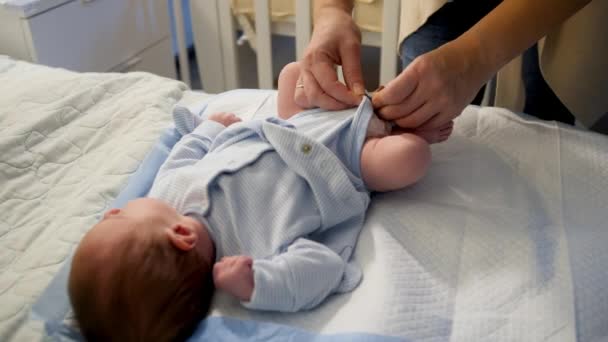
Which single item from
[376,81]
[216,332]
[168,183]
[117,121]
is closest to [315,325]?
[216,332]

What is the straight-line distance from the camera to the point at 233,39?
5.98ft

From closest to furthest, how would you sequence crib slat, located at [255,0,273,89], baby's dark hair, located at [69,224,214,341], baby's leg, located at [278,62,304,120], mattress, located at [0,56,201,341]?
baby's dark hair, located at [69,224,214,341], mattress, located at [0,56,201,341], baby's leg, located at [278,62,304,120], crib slat, located at [255,0,273,89]

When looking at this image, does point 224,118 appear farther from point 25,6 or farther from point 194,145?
point 25,6

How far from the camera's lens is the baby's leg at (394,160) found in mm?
862

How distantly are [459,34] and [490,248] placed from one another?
0.54 meters

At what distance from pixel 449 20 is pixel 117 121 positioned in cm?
69

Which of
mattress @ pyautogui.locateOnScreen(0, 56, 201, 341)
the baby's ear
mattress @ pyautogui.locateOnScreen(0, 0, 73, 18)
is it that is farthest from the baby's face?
mattress @ pyautogui.locateOnScreen(0, 0, 73, 18)

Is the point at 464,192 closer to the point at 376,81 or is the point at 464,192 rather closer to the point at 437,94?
the point at 437,94

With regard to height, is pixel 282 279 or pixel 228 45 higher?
pixel 282 279

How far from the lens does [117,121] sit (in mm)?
1115

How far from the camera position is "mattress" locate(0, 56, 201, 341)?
2.60ft

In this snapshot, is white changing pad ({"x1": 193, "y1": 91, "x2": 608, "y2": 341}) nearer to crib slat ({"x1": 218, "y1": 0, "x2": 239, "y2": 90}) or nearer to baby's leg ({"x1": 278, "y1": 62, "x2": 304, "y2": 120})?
baby's leg ({"x1": 278, "y1": 62, "x2": 304, "y2": 120})

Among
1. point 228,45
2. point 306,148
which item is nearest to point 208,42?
point 228,45

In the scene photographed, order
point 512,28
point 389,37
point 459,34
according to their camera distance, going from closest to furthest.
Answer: point 512,28, point 459,34, point 389,37
